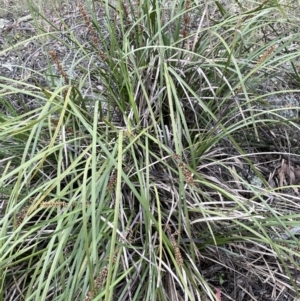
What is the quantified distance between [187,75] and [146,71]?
17 centimetres

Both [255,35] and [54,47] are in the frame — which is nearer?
[255,35]

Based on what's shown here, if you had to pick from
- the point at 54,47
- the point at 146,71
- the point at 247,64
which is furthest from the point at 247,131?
the point at 54,47

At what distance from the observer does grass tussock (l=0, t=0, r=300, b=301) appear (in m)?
1.41

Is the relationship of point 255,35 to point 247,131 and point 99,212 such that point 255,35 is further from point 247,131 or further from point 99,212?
point 99,212

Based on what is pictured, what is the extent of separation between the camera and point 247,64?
184 cm

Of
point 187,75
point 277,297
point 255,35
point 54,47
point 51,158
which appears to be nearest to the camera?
point 277,297

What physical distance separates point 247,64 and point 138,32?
479 millimetres

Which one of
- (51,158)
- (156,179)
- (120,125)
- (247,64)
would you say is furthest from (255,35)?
(51,158)

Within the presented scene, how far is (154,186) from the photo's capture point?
1.54m

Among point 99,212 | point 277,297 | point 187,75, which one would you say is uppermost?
point 187,75

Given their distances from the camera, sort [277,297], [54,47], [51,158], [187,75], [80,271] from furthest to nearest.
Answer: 1. [54,47]
2. [187,75]
3. [51,158]
4. [277,297]
5. [80,271]

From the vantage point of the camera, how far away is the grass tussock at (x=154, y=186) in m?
1.41

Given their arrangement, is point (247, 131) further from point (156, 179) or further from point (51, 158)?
point (51, 158)

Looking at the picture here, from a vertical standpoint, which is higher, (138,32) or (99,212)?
(138,32)
